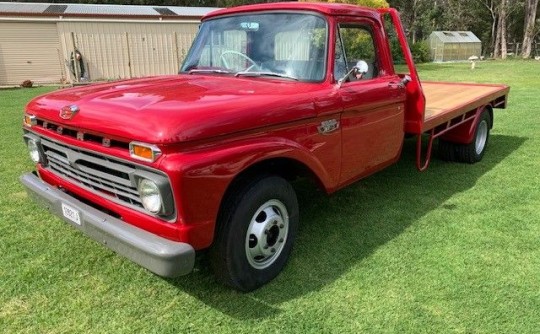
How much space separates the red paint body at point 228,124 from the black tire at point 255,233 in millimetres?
184

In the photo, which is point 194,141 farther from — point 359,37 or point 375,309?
point 359,37

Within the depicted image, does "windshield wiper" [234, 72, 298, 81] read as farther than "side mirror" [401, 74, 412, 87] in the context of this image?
No

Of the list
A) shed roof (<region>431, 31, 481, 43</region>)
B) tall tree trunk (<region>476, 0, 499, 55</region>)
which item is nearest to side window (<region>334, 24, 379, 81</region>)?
shed roof (<region>431, 31, 481, 43</region>)

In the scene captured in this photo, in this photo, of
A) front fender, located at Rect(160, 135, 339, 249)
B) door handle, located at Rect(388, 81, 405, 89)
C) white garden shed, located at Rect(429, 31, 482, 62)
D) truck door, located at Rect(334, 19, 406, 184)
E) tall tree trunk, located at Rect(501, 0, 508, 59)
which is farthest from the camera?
tall tree trunk, located at Rect(501, 0, 508, 59)

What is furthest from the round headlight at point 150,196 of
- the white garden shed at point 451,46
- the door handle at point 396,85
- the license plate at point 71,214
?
the white garden shed at point 451,46

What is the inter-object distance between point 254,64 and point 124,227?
1.79m

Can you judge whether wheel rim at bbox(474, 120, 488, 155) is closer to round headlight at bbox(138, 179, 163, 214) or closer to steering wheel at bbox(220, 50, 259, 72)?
steering wheel at bbox(220, 50, 259, 72)

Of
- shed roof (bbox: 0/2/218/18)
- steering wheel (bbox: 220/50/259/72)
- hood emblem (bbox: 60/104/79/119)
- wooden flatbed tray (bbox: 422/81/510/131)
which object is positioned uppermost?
shed roof (bbox: 0/2/218/18)

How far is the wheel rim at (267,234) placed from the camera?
10.6 feet

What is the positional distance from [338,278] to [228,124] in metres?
1.49

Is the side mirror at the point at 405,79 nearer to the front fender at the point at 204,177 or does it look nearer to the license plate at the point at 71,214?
the front fender at the point at 204,177

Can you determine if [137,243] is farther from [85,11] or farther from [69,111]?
[85,11]

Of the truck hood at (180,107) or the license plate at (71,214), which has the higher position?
the truck hood at (180,107)

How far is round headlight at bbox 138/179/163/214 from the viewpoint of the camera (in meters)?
2.66
